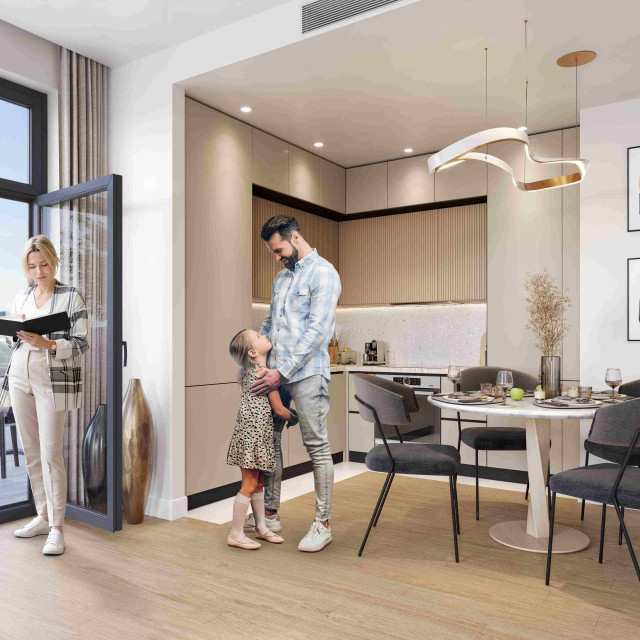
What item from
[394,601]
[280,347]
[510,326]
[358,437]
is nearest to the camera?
[394,601]

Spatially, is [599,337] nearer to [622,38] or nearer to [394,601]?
[622,38]

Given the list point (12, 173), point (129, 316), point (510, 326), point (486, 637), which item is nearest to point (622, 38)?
point (510, 326)

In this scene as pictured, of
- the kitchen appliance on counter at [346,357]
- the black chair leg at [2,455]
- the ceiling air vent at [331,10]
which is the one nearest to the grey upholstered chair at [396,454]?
the ceiling air vent at [331,10]

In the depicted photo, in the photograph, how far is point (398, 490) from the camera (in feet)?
14.2

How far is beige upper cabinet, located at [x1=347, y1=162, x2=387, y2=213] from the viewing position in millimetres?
5480

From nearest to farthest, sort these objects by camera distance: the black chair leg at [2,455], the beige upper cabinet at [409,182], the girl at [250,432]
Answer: the girl at [250,432], the black chair leg at [2,455], the beige upper cabinet at [409,182]

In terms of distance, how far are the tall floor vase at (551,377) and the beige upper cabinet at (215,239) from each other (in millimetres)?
2039

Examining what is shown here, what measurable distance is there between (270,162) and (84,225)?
161 cm

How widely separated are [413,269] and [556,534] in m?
2.74

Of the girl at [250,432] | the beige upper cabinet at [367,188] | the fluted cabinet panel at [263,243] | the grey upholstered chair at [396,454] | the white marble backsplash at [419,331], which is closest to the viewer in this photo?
the grey upholstered chair at [396,454]

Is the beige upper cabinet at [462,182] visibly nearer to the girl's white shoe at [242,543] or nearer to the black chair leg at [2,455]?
the girl's white shoe at [242,543]

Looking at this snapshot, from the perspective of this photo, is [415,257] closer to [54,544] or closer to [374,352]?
[374,352]

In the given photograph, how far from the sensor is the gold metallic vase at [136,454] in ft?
11.6

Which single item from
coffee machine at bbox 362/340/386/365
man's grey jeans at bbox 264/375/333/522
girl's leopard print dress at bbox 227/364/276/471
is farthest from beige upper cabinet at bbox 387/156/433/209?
girl's leopard print dress at bbox 227/364/276/471
